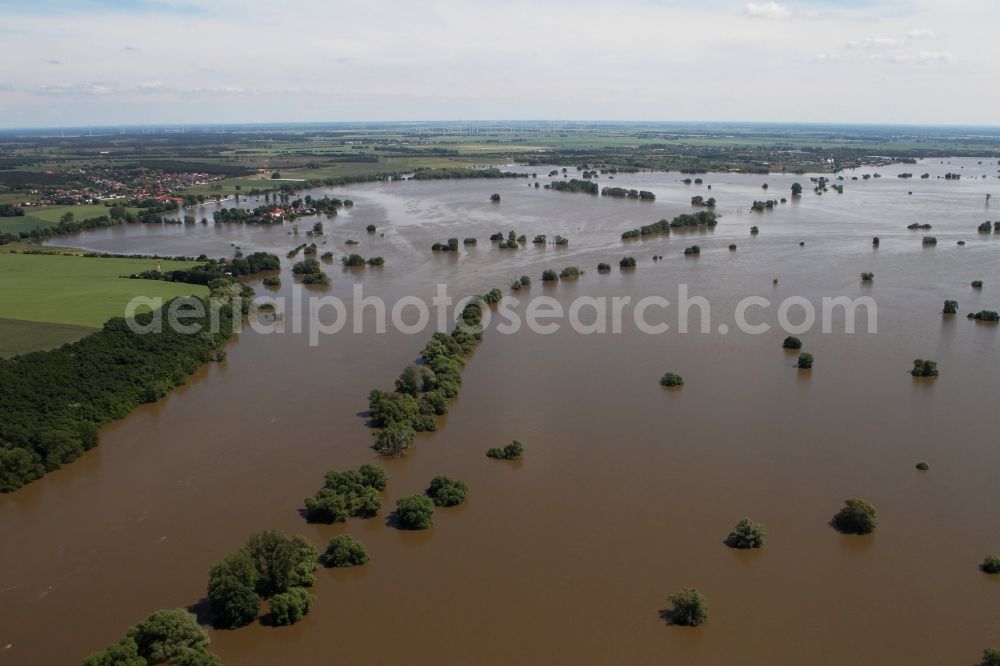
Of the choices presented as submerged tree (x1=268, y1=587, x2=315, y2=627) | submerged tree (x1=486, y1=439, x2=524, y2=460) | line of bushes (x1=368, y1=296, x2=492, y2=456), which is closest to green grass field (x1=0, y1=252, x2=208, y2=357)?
line of bushes (x1=368, y1=296, x2=492, y2=456)

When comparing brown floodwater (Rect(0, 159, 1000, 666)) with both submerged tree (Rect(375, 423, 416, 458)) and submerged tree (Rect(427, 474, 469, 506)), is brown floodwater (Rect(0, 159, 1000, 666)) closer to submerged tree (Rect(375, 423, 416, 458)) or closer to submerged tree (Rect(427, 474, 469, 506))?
submerged tree (Rect(427, 474, 469, 506))

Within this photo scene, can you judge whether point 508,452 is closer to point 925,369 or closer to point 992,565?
point 992,565

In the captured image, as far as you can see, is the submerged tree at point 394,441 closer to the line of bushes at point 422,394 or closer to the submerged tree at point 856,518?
the line of bushes at point 422,394

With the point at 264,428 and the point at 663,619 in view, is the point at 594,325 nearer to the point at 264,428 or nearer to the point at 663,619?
the point at 264,428

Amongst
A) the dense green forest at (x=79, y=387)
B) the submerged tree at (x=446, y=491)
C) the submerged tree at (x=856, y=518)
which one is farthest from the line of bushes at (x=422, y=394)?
the submerged tree at (x=856, y=518)

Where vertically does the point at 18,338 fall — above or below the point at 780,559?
above

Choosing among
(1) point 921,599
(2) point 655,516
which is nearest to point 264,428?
(2) point 655,516
